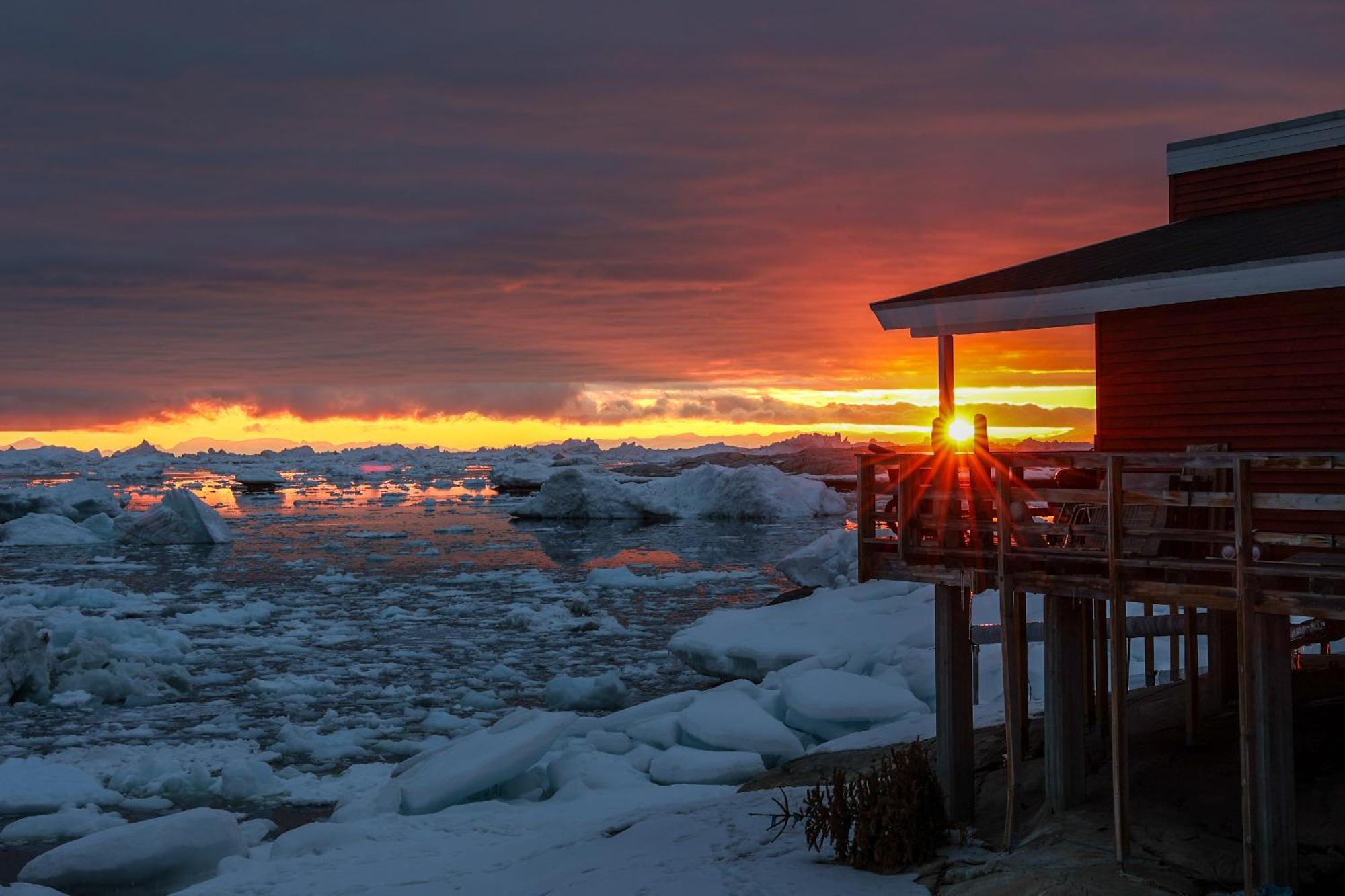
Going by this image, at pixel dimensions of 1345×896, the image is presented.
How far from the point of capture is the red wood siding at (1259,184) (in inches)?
531

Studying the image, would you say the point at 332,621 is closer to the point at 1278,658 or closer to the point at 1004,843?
the point at 1004,843

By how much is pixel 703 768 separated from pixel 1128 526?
715cm

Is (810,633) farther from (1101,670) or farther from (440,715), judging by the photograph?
(1101,670)

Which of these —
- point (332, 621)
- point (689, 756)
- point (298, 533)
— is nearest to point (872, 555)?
point (689, 756)

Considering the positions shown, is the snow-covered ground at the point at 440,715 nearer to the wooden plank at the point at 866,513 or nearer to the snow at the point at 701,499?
the wooden plank at the point at 866,513

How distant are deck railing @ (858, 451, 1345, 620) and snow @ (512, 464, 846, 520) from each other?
190 feet

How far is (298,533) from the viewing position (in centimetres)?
5928

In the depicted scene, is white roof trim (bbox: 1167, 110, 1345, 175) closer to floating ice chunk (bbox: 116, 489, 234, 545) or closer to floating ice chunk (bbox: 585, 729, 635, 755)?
floating ice chunk (bbox: 585, 729, 635, 755)

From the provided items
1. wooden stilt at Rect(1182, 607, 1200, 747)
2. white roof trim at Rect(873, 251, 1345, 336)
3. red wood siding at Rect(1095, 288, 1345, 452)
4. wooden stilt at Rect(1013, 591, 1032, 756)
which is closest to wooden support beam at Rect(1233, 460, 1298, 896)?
wooden stilt at Rect(1182, 607, 1200, 747)

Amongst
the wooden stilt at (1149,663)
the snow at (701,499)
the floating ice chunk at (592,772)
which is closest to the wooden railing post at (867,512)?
the floating ice chunk at (592,772)

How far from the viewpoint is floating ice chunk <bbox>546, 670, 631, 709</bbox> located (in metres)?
20.5

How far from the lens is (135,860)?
12.3 metres

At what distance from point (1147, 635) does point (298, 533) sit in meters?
51.0

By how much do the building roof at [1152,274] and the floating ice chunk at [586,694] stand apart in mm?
9856
